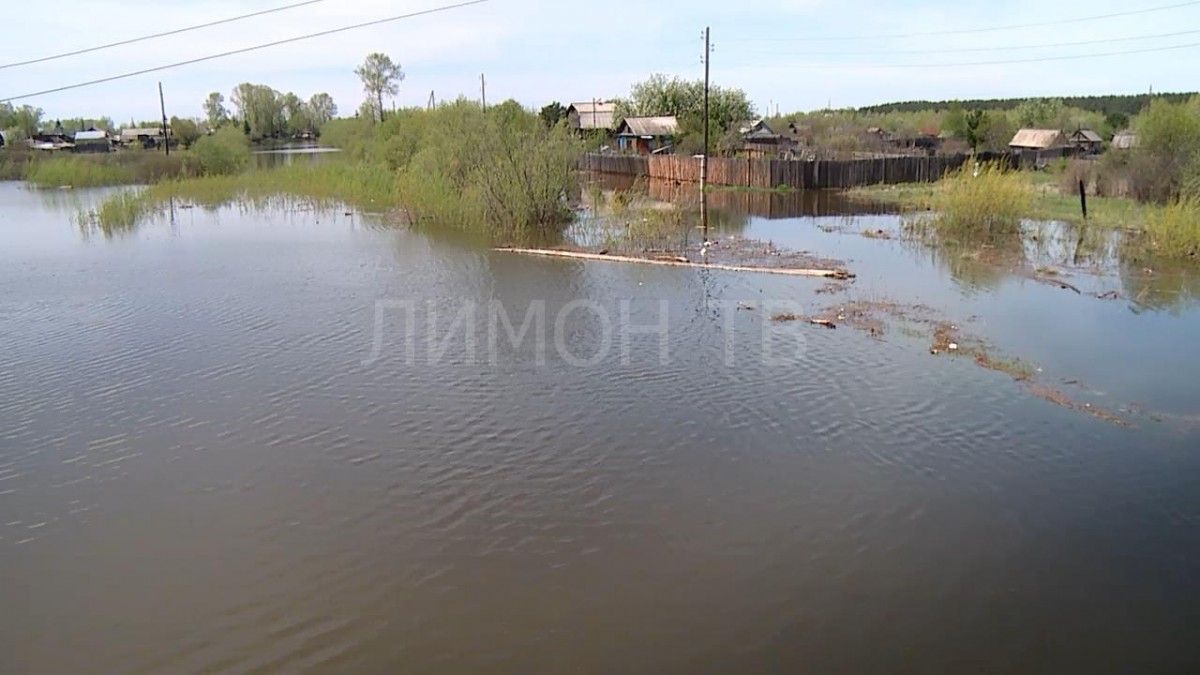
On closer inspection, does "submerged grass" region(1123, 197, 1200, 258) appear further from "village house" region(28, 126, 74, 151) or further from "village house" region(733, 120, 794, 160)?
"village house" region(28, 126, 74, 151)

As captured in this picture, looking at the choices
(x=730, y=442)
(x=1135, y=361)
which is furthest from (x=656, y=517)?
(x=1135, y=361)

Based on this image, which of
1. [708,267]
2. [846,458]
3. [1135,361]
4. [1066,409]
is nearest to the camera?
[846,458]

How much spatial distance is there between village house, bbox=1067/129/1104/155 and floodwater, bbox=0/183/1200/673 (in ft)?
129

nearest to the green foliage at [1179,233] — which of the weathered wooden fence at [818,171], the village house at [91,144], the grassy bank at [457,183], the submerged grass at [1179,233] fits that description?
the submerged grass at [1179,233]

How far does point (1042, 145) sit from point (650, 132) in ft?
72.1

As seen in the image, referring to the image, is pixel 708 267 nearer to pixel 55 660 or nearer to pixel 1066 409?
pixel 1066 409

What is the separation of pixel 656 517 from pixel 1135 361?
7.41 m

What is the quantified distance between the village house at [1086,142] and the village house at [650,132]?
22.3 metres

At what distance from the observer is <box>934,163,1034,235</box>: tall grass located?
20.1m

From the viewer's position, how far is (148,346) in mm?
11438

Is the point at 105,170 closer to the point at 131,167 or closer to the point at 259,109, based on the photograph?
the point at 131,167

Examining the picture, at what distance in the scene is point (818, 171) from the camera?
34.7 meters

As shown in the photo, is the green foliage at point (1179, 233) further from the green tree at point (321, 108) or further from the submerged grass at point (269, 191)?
the green tree at point (321, 108)

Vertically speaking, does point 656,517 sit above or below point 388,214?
below
